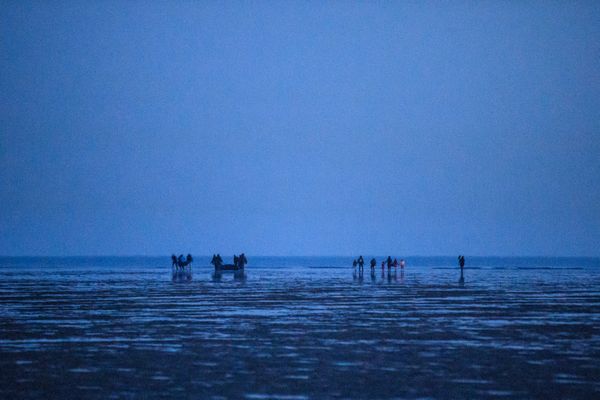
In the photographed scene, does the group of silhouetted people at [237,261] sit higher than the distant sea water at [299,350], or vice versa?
the group of silhouetted people at [237,261]

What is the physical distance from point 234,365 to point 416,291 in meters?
28.4

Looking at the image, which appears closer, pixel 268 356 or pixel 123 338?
pixel 268 356

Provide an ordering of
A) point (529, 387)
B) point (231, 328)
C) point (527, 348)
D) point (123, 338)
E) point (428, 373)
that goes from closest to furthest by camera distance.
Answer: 1. point (529, 387)
2. point (428, 373)
3. point (527, 348)
4. point (123, 338)
5. point (231, 328)

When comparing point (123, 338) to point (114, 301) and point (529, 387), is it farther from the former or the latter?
point (114, 301)

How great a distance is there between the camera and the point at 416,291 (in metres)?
43.3

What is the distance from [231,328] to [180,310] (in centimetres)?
737

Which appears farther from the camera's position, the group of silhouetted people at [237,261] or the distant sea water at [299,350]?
the group of silhouetted people at [237,261]

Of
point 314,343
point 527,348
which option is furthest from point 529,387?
point 314,343

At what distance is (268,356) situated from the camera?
57.2 ft

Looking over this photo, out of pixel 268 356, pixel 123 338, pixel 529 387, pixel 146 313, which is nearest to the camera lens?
pixel 529 387

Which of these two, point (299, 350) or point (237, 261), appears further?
point (237, 261)

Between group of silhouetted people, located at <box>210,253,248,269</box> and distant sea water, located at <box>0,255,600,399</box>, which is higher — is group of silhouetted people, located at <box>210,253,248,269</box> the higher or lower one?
the higher one

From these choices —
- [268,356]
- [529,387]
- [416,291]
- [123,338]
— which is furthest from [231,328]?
[416,291]

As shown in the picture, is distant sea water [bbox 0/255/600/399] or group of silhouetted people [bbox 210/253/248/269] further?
group of silhouetted people [bbox 210/253/248/269]
